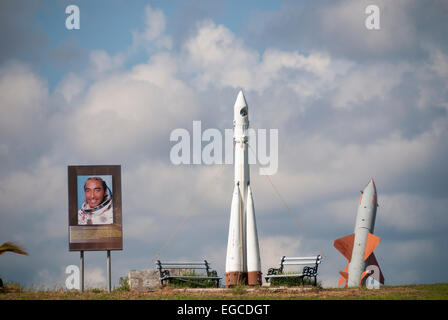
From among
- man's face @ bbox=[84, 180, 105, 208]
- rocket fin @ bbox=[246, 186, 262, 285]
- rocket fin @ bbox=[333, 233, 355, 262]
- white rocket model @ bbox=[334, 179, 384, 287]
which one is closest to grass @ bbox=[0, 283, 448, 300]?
white rocket model @ bbox=[334, 179, 384, 287]

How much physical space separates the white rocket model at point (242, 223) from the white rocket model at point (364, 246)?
16.3ft

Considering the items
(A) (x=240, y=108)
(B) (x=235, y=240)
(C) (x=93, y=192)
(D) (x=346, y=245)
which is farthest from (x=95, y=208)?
(D) (x=346, y=245)

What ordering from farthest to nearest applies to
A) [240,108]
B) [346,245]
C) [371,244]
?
[346,245] < [240,108] < [371,244]

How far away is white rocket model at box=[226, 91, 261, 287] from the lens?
116 ft

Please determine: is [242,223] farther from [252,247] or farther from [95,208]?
[95,208]

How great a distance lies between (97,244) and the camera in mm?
32188

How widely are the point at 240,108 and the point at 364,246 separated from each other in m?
9.79

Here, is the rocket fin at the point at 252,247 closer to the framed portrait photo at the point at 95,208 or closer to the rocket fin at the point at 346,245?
the rocket fin at the point at 346,245

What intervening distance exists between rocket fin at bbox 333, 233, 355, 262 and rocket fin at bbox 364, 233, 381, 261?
129cm

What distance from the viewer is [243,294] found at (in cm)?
3164

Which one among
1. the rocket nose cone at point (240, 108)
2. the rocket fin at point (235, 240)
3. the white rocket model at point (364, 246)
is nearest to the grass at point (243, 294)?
the white rocket model at point (364, 246)

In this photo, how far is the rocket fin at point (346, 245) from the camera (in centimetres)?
3678
